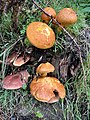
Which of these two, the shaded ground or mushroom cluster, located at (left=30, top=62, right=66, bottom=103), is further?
the shaded ground

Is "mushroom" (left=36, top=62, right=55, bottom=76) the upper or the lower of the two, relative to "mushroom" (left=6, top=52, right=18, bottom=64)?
lower

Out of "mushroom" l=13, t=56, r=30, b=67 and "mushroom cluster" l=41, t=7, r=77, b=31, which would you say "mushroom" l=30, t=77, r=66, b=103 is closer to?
"mushroom" l=13, t=56, r=30, b=67

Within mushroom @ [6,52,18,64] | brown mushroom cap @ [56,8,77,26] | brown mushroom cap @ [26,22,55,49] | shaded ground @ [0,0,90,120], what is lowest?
shaded ground @ [0,0,90,120]

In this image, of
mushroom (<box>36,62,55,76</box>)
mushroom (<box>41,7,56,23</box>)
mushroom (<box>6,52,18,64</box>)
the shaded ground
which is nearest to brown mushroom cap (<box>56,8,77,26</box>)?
mushroom (<box>41,7,56,23</box>)

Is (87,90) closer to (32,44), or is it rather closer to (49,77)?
(49,77)

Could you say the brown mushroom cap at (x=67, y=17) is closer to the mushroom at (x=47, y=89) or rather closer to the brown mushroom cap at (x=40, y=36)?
the brown mushroom cap at (x=40, y=36)

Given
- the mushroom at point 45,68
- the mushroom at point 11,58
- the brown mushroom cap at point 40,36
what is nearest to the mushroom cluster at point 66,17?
the brown mushroom cap at point 40,36
